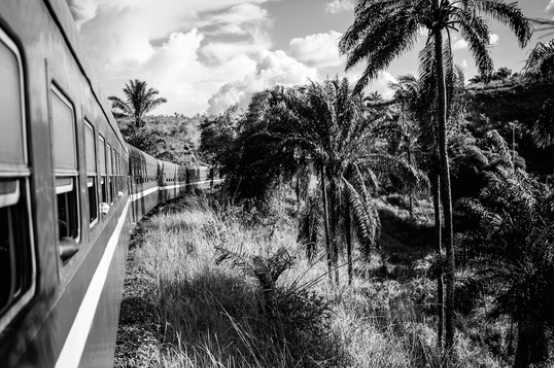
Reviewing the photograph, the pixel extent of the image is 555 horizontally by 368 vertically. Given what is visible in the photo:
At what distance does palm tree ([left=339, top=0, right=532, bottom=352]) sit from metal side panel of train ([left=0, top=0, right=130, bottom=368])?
1288cm

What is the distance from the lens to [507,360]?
19.6 m

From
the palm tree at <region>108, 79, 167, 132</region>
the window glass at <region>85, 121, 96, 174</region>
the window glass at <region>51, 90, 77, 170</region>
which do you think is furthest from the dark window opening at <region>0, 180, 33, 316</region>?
the palm tree at <region>108, 79, 167, 132</region>

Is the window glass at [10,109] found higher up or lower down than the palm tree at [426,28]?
lower down

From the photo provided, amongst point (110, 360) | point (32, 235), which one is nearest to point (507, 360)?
point (110, 360)

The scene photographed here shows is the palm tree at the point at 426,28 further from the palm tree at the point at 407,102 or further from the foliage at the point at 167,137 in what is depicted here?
the foliage at the point at 167,137

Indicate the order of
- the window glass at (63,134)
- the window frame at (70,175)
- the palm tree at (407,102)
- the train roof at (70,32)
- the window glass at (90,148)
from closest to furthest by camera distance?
the window frame at (70,175) < the window glass at (63,134) < the train roof at (70,32) < the window glass at (90,148) < the palm tree at (407,102)

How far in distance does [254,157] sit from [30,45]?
1503 cm

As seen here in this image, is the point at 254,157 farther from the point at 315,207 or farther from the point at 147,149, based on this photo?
the point at 147,149

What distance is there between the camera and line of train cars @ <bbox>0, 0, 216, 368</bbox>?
52.7 inches

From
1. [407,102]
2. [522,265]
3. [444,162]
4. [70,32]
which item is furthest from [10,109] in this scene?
[407,102]

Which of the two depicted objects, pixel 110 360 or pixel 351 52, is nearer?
pixel 110 360

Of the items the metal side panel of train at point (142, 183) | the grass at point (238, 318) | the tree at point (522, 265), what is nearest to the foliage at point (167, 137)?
the metal side panel of train at point (142, 183)

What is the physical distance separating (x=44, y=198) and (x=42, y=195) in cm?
3

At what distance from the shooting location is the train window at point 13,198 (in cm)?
127
